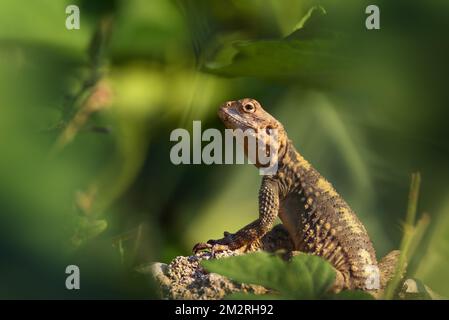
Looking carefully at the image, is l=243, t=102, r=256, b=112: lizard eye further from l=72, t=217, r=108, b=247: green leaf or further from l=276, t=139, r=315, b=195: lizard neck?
l=72, t=217, r=108, b=247: green leaf

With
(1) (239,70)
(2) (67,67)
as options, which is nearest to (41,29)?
(2) (67,67)

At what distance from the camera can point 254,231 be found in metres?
0.79

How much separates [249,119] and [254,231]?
0.13 m

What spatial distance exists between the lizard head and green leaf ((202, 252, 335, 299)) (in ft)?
0.98

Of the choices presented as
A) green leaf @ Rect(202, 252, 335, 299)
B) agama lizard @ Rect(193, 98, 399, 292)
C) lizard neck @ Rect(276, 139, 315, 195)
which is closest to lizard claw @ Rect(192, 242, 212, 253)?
agama lizard @ Rect(193, 98, 399, 292)

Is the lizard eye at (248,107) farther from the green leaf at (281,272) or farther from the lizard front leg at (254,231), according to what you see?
the green leaf at (281,272)

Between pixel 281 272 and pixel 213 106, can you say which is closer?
pixel 281 272

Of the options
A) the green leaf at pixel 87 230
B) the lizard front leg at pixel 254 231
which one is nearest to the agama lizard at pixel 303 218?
the lizard front leg at pixel 254 231

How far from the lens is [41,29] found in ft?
2.51

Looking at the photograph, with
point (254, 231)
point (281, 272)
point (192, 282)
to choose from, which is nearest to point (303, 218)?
point (254, 231)

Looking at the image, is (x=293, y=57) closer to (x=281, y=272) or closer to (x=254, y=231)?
(x=254, y=231)

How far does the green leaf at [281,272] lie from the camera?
0.52 meters

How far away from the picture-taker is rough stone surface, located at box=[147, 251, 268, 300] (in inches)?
26.3

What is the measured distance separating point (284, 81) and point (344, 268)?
0.25m
